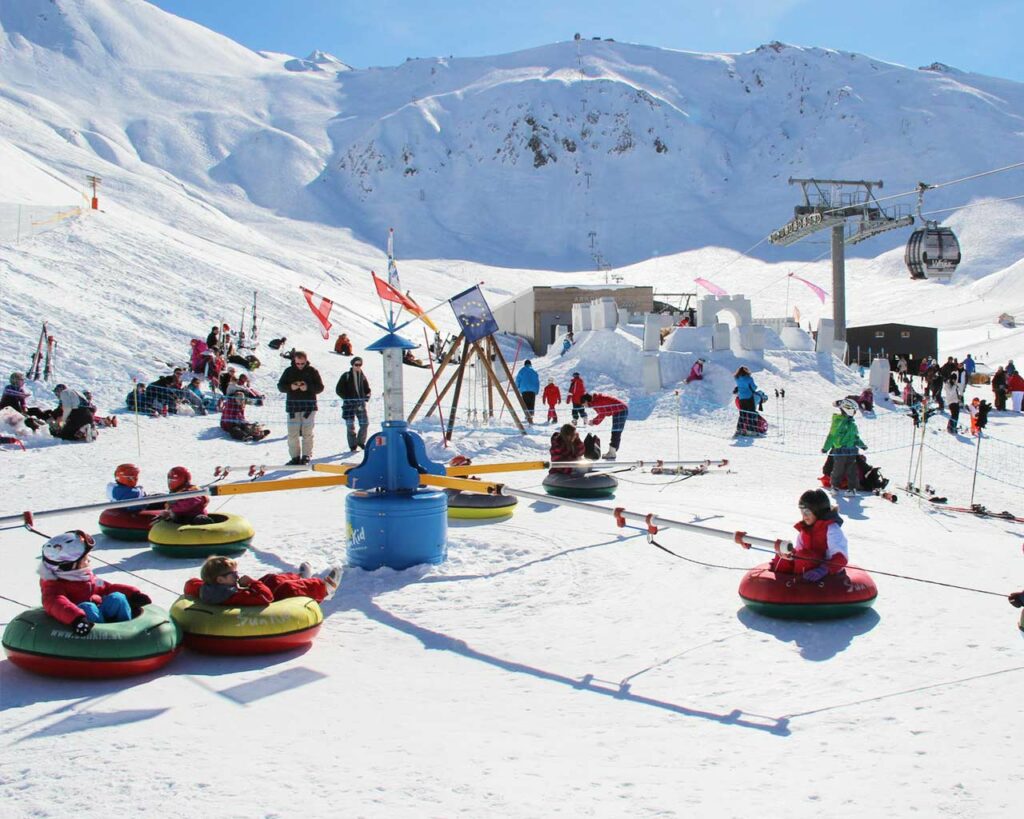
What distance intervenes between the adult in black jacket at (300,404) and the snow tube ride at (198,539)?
473 centimetres

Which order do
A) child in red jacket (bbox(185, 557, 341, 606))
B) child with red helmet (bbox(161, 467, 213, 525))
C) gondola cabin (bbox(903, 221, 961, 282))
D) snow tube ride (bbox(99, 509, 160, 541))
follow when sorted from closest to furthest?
1. child in red jacket (bbox(185, 557, 341, 606))
2. child with red helmet (bbox(161, 467, 213, 525))
3. snow tube ride (bbox(99, 509, 160, 541))
4. gondola cabin (bbox(903, 221, 961, 282))

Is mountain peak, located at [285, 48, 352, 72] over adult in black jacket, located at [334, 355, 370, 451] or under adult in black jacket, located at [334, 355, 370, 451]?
over

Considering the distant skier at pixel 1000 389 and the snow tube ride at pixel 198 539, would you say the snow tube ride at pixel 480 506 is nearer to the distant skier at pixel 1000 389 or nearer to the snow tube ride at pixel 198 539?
the snow tube ride at pixel 198 539

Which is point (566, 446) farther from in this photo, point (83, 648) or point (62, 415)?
point (62, 415)

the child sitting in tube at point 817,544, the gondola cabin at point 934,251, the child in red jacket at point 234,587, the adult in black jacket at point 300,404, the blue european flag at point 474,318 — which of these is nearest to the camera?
the child in red jacket at point 234,587

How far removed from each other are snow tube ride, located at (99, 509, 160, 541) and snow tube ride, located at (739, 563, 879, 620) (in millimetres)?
6207

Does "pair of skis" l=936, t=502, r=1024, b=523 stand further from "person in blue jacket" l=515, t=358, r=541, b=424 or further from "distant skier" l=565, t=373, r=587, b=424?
"person in blue jacket" l=515, t=358, r=541, b=424

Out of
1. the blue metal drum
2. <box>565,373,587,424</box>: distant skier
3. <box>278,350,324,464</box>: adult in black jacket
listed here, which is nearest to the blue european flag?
<box>565,373,587,424</box>: distant skier

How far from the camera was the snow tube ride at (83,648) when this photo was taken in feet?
18.4

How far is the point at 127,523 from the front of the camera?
966 cm

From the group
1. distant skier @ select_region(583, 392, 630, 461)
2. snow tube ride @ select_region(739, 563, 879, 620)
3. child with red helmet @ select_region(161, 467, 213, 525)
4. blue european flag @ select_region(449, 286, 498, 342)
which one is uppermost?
blue european flag @ select_region(449, 286, 498, 342)

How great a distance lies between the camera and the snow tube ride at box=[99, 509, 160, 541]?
31.7 feet

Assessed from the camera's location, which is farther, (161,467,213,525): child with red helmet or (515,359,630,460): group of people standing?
(515,359,630,460): group of people standing

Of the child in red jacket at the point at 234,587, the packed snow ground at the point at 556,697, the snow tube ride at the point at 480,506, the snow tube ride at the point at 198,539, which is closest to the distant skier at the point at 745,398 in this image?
the packed snow ground at the point at 556,697
